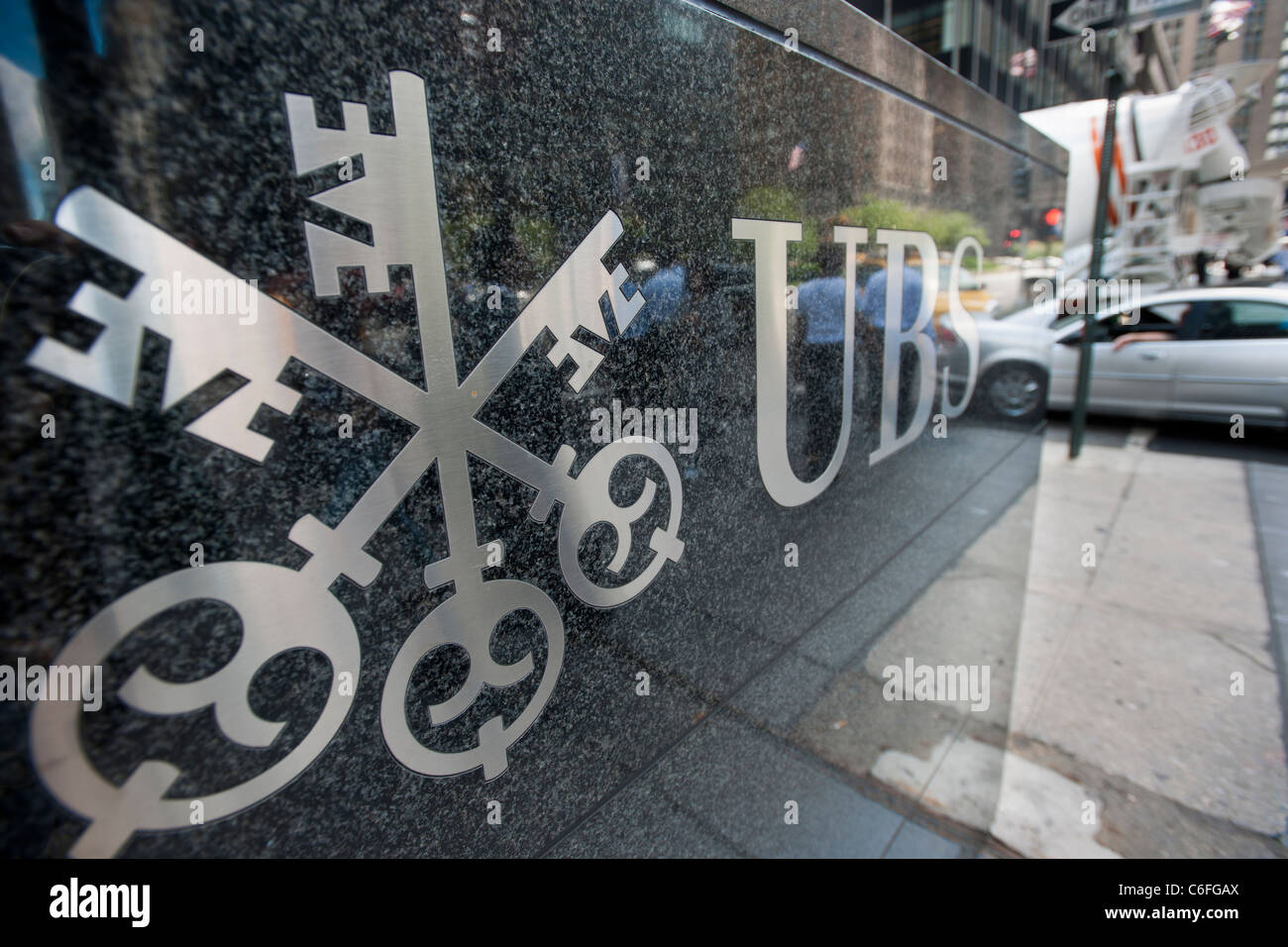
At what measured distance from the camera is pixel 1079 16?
5625 millimetres

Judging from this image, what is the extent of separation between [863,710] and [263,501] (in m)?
2.35

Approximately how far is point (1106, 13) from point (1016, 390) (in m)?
3.73

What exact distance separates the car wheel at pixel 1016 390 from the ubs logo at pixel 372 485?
303 centimetres

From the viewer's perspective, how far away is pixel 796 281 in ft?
6.66

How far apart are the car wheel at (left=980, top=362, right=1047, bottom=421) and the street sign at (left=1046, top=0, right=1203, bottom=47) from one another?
2938 millimetres

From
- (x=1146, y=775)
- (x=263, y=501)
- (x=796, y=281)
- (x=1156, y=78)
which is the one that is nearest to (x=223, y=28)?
(x=263, y=501)


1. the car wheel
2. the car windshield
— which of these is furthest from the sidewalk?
the car windshield

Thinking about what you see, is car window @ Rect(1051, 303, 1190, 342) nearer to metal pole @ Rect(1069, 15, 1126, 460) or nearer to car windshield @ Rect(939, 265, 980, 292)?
metal pole @ Rect(1069, 15, 1126, 460)

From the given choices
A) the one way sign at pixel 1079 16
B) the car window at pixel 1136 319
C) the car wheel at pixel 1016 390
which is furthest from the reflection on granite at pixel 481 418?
the car window at pixel 1136 319

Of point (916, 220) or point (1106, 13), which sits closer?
point (916, 220)

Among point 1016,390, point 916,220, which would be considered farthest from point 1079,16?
point 916,220

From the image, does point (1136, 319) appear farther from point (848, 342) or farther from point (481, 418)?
point (481, 418)

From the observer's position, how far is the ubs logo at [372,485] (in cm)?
86
